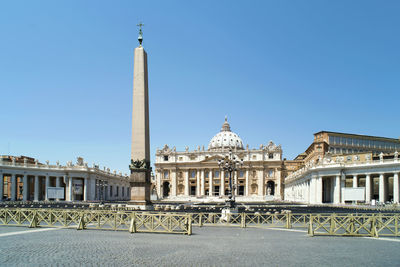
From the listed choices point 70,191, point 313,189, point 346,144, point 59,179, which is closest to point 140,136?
point 313,189

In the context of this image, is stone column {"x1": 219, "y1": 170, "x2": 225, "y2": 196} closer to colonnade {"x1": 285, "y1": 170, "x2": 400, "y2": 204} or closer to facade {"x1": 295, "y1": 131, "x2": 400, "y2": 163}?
facade {"x1": 295, "y1": 131, "x2": 400, "y2": 163}

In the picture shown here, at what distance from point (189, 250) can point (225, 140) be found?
127701 millimetres

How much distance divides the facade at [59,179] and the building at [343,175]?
3870cm

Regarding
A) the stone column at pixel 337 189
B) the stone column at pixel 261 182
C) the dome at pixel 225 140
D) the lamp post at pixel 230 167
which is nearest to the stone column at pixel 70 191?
the lamp post at pixel 230 167

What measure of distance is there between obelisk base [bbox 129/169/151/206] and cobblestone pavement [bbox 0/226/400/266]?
10.4 meters

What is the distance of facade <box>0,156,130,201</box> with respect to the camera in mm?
56719

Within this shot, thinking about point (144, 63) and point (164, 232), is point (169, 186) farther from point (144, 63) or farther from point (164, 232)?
point (164, 232)

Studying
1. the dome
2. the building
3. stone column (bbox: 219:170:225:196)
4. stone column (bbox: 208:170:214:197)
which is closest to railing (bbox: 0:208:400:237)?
the building

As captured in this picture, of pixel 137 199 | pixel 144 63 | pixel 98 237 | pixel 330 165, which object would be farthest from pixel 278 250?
pixel 330 165

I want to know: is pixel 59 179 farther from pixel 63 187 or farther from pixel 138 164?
pixel 138 164

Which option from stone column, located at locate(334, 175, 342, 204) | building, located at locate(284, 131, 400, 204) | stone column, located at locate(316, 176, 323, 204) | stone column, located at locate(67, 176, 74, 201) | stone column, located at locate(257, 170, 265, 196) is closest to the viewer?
building, located at locate(284, 131, 400, 204)

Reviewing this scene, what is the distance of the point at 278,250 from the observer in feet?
35.5

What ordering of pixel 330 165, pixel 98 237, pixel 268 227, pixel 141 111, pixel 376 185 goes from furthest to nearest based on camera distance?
pixel 376 185 → pixel 330 165 → pixel 141 111 → pixel 268 227 → pixel 98 237

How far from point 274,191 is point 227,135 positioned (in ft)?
136
